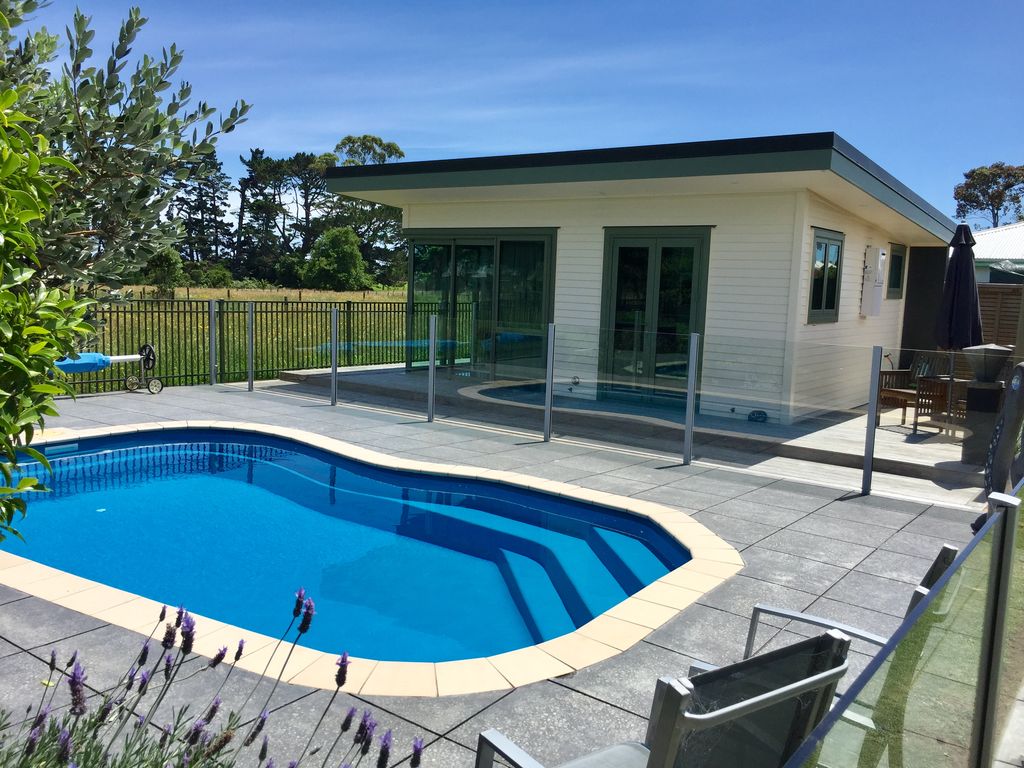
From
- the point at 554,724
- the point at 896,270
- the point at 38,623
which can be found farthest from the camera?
the point at 896,270

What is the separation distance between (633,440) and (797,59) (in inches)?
557

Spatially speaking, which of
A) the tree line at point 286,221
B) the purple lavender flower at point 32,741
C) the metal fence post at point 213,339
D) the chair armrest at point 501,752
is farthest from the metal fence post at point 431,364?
the tree line at point 286,221

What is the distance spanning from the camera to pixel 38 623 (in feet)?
12.5

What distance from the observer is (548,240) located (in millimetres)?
11812

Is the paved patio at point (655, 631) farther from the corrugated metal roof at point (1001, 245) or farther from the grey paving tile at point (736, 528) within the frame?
the corrugated metal roof at point (1001, 245)

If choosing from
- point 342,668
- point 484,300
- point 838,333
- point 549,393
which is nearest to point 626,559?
point 549,393

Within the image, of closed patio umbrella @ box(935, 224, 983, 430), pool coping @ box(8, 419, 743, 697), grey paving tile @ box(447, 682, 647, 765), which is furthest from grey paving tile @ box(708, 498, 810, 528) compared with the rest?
closed patio umbrella @ box(935, 224, 983, 430)

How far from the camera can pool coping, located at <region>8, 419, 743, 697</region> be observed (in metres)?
3.39

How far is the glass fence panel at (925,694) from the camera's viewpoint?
1149 millimetres

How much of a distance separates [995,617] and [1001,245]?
73.3 ft

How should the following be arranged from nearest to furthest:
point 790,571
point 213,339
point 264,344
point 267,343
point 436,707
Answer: point 436,707 → point 790,571 → point 213,339 → point 267,343 → point 264,344

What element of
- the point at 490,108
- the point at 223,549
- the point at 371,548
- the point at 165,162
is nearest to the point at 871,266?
the point at 371,548

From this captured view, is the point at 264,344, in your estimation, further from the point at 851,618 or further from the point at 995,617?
the point at 995,617

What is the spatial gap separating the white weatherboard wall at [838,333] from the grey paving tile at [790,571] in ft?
9.89
